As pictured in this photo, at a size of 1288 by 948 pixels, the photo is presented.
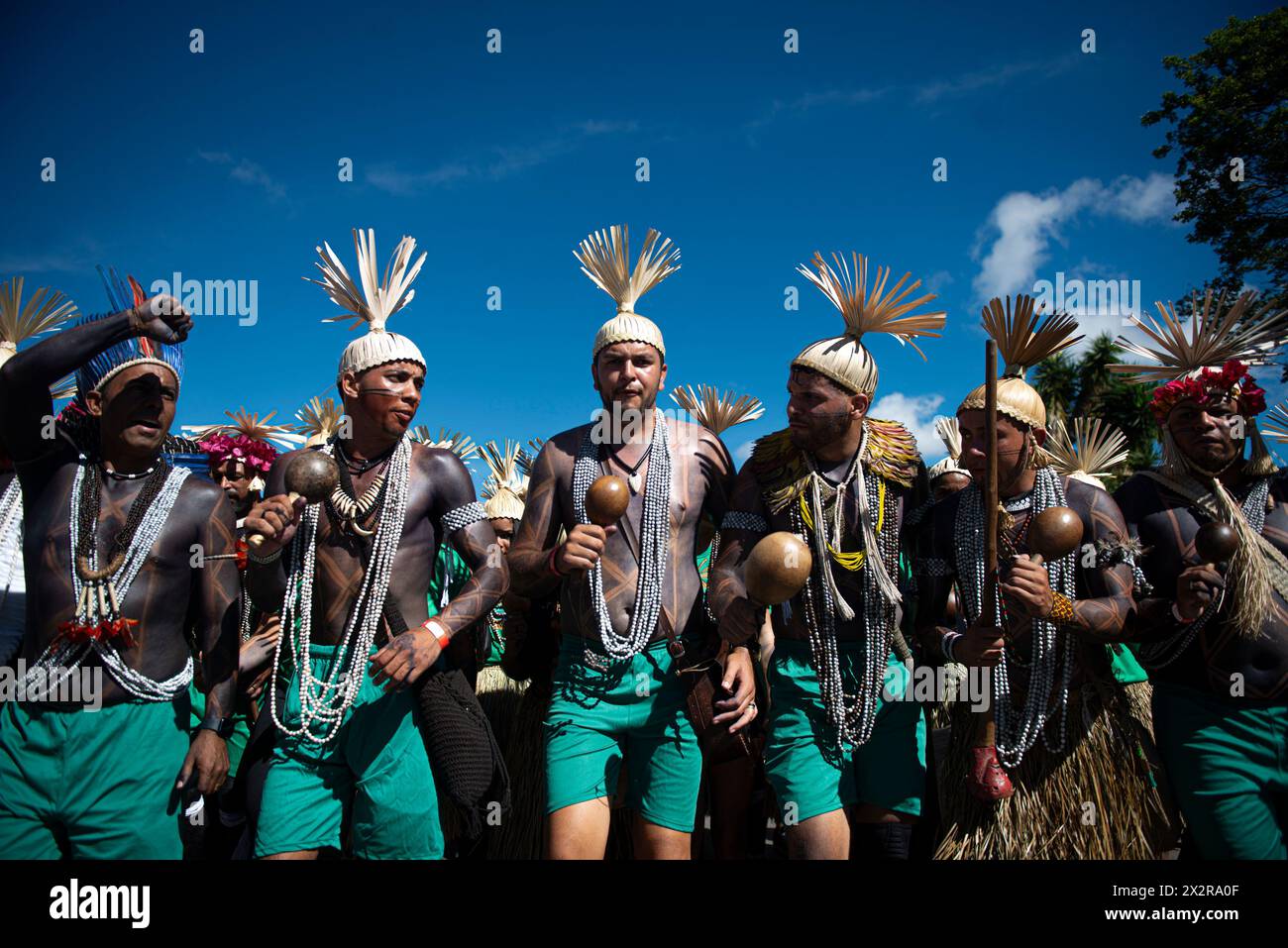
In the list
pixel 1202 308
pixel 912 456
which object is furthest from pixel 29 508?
pixel 1202 308

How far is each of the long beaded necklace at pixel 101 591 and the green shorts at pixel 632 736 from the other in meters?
1.37

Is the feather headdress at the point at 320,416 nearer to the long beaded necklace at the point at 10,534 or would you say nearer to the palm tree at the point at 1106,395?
the long beaded necklace at the point at 10,534

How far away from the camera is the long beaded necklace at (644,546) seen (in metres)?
3.29

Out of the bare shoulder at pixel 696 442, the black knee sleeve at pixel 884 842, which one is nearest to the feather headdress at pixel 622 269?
the bare shoulder at pixel 696 442

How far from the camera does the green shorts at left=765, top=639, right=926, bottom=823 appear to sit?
3193 millimetres

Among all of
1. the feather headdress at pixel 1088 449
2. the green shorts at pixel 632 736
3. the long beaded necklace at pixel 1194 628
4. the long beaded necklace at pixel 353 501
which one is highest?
the feather headdress at pixel 1088 449

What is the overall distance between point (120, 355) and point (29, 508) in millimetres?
619

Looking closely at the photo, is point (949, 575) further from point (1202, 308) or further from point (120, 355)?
point (120, 355)

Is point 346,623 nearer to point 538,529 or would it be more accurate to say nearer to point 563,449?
point 538,529

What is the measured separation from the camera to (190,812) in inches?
137

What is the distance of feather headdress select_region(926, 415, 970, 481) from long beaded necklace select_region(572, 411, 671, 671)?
3.16 meters

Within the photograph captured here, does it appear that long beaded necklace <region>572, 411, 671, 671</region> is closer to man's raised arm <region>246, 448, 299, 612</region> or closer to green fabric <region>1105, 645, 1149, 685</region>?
man's raised arm <region>246, 448, 299, 612</region>

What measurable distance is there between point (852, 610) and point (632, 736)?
953 mm

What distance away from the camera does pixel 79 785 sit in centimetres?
290
